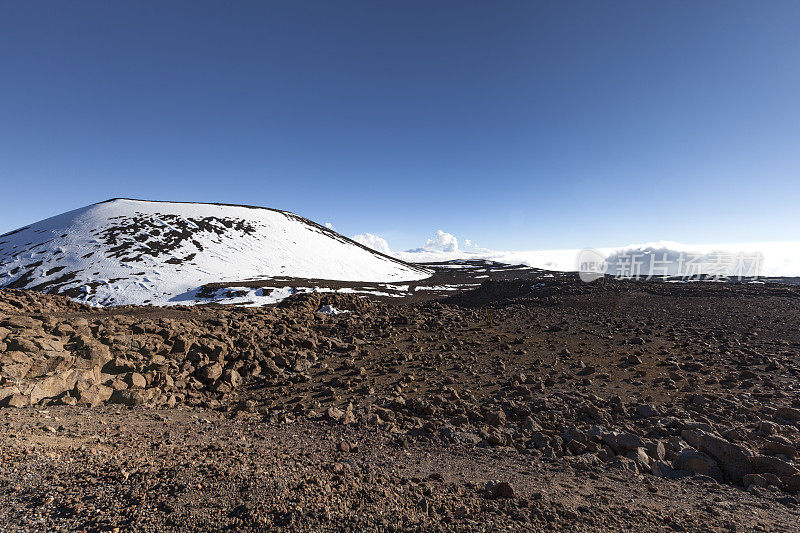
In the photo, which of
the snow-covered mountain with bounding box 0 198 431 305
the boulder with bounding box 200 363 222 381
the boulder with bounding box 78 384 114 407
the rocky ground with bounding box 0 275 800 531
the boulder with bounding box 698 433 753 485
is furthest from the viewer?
the snow-covered mountain with bounding box 0 198 431 305

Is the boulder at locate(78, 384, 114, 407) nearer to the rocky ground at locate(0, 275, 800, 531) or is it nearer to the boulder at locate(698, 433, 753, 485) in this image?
the rocky ground at locate(0, 275, 800, 531)

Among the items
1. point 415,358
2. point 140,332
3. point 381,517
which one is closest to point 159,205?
point 140,332

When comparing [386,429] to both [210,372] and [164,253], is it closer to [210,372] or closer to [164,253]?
[210,372]

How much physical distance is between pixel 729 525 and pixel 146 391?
38.1 feet

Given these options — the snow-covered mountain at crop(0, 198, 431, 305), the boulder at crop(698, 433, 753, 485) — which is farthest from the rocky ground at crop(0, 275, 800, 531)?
the snow-covered mountain at crop(0, 198, 431, 305)

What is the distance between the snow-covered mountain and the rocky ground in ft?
112

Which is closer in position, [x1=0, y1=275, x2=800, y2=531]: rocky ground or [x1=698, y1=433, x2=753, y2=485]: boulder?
[x1=0, y1=275, x2=800, y2=531]: rocky ground

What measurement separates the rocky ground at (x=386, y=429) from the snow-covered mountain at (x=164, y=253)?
34.3 meters

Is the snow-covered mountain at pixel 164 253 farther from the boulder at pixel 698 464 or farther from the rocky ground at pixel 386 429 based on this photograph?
the boulder at pixel 698 464

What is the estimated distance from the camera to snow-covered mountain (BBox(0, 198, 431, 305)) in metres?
42.9

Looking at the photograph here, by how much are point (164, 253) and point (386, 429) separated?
63.3 metres

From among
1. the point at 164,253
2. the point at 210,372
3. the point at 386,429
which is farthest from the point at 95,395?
the point at 164,253

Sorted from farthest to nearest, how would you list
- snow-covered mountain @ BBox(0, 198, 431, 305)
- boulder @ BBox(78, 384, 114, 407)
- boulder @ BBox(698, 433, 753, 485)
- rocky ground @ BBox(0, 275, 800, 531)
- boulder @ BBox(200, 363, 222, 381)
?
1. snow-covered mountain @ BBox(0, 198, 431, 305)
2. boulder @ BBox(200, 363, 222, 381)
3. boulder @ BBox(78, 384, 114, 407)
4. boulder @ BBox(698, 433, 753, 485)
5. rocky ground @ BBox(0, 275, 800, 531)

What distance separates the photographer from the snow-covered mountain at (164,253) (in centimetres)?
4291
